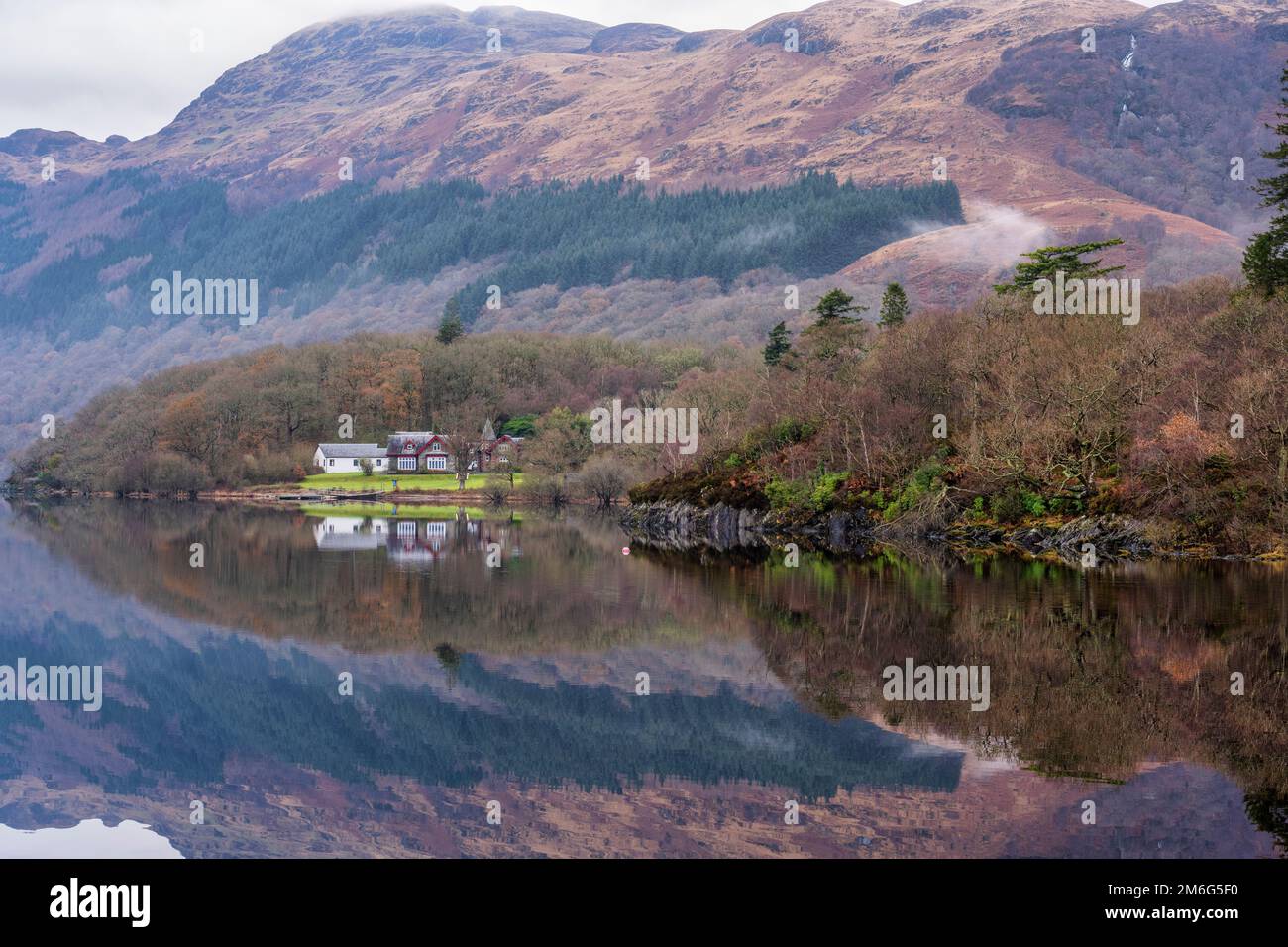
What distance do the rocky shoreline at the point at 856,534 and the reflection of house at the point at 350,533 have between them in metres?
13.2

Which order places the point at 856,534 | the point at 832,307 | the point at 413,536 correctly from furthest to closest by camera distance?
1. the point at 832,307
2. the point at 413,536
3. the point at 856,534

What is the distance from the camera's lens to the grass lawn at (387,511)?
95938 mm

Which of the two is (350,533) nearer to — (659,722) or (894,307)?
(894,307)

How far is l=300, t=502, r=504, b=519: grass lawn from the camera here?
95.9 m

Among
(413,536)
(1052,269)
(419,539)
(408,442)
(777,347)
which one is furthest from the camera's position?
(408,442)

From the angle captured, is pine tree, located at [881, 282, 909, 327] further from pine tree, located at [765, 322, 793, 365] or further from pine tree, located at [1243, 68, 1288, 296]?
pine tree, located at [1243, 68, 1288, 296]

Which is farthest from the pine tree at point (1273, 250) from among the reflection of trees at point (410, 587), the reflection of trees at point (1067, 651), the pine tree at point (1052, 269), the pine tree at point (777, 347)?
the pine tree at point (777, 347)

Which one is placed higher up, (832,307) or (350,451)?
(832,307)

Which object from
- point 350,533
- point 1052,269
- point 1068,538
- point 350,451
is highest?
point 1052,269

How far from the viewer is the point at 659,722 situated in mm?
21359

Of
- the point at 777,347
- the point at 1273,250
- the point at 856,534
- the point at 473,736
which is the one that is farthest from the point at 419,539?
the point at 473,736

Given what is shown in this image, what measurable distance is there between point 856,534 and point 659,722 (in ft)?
146

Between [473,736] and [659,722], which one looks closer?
[473,736]
